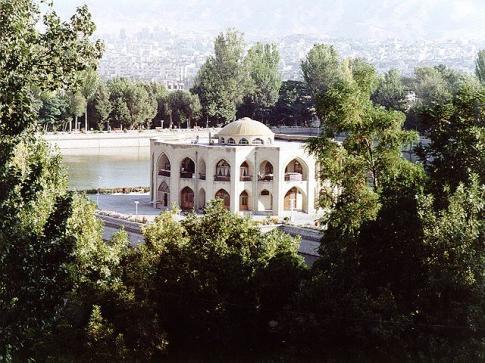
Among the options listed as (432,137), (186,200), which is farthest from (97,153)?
(432,137)

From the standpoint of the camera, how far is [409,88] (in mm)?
70938

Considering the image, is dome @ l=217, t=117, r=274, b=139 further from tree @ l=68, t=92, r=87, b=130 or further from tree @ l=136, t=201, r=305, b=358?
tree @ l=68, t=92, r=87, b=130

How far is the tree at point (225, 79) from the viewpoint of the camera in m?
63.2

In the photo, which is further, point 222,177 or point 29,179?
point 222,177

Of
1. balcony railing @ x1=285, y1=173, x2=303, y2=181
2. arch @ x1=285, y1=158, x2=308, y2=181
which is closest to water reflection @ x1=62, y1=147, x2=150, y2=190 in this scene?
arch @ x1=285, y1=158, x2=308, y2=181

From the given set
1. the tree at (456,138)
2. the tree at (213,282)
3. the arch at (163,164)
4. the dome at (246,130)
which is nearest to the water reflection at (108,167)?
the arch at (163,164)

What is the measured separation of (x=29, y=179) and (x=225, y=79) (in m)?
54.7

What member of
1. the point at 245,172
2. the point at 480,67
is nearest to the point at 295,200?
the point at 245,172

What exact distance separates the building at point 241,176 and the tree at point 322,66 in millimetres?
34024

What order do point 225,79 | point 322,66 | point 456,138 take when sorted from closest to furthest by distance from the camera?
point 456,138 → point 225,79 → point 322,66

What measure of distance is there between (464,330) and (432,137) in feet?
13.1

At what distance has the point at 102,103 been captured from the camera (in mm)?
59094

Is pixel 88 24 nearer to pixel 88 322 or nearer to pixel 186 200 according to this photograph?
pixel 88 322

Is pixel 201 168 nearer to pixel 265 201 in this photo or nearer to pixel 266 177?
pixel 266 177
